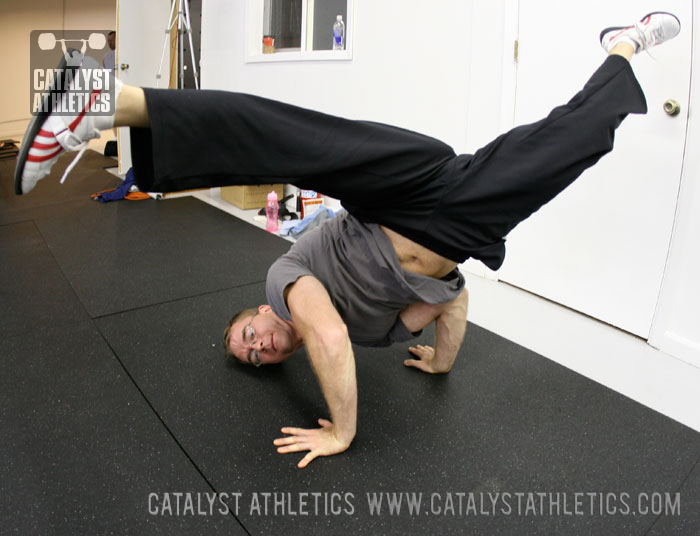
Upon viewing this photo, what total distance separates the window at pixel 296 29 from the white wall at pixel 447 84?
79 mm

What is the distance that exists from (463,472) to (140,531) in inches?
34.4

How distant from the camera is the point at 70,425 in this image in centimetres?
172

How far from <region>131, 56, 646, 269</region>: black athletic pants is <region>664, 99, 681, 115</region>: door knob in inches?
29.3

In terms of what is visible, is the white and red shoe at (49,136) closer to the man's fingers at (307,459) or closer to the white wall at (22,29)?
the man's fingers at (307,459)

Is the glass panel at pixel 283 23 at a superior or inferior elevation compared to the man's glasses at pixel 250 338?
superior

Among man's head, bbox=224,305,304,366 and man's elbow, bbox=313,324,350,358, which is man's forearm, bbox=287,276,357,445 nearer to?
man's elbow, bbox=313,324,350,358

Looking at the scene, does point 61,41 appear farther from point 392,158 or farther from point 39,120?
point 392,158

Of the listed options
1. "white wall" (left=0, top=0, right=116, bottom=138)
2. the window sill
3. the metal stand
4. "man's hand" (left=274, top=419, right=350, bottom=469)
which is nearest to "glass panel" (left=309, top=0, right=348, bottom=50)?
the window sill

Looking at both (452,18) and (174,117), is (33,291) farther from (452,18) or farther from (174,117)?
(452,18)

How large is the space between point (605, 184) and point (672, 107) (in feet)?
1.33

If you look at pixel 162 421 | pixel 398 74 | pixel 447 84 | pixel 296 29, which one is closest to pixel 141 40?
pixel 296 29

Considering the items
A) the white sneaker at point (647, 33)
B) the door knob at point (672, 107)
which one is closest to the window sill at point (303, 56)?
the door knob at point (672, 107)

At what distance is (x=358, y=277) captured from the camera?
1.69 m

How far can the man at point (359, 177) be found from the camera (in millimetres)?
1240
